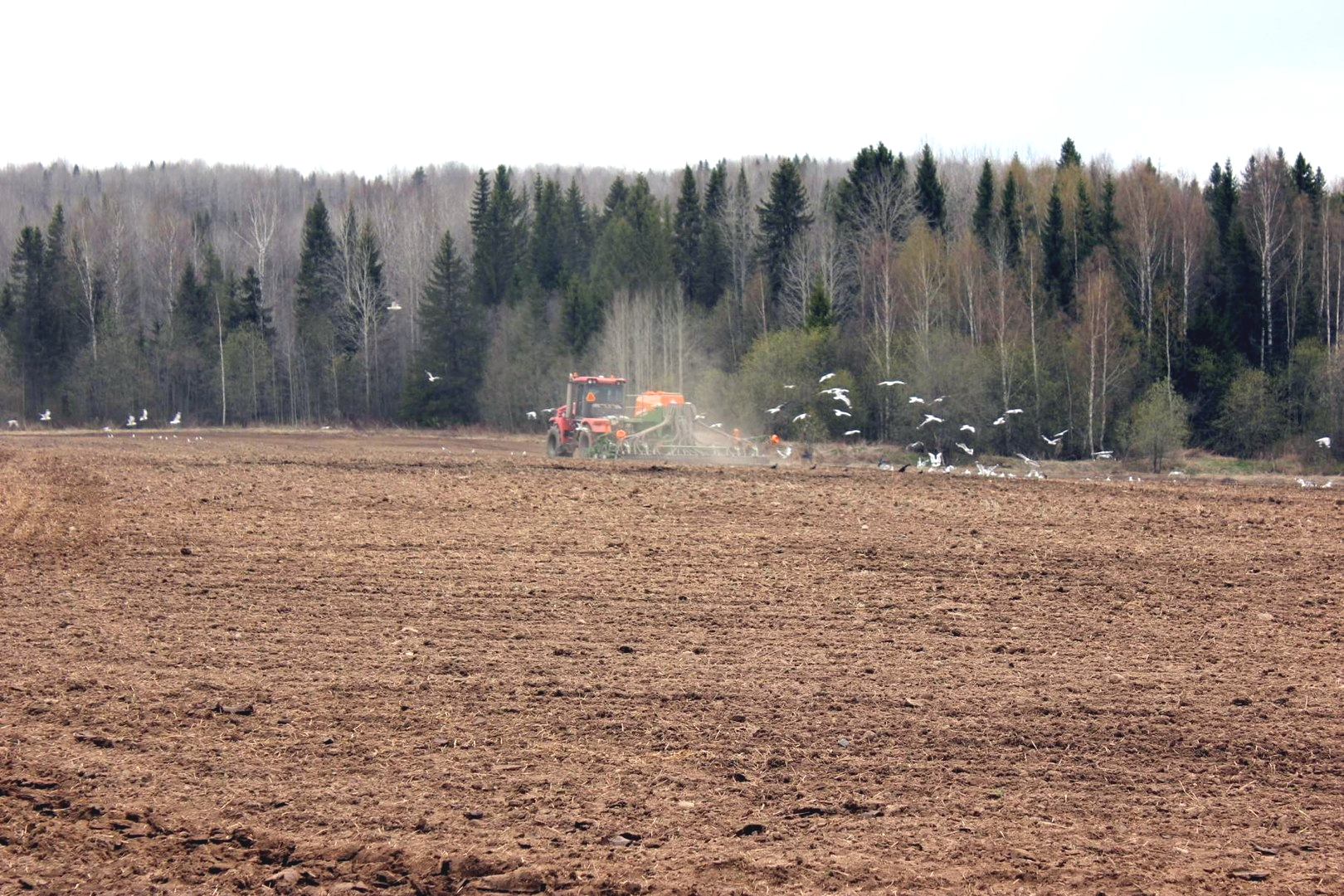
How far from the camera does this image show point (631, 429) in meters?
29.1

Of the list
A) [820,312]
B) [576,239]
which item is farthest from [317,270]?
[820,312]

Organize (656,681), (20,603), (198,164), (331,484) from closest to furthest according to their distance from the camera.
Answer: (656,681), (20,603), (331,484), (198,164)

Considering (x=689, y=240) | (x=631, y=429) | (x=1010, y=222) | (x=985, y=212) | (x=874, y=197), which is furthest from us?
(x=689, y=240)

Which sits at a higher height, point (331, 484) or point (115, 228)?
point (115, 228)

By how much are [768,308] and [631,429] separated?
35451mm

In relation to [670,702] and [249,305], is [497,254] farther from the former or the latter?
[670,702]

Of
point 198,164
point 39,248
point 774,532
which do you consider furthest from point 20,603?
point 198,164

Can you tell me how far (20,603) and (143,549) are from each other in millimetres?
2393

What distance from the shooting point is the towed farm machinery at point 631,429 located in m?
28.5

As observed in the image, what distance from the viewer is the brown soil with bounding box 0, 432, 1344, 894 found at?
6.53 meters

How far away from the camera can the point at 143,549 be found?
1455 cm

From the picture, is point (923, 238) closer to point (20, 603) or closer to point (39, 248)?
point (20, 603)

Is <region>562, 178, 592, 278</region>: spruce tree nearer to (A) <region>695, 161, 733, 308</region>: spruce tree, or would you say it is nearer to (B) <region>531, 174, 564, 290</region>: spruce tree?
(B) <region>531, 174, 564, 290</region>: spruce tree

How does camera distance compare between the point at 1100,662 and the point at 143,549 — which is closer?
the point at 1100,662
